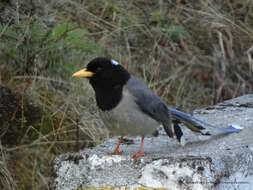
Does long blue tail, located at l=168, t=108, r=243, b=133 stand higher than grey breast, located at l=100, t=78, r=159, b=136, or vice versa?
grey breast, located at l=100, t=78, r=159, b=136

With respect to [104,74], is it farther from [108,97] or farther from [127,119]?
A: [127,119]

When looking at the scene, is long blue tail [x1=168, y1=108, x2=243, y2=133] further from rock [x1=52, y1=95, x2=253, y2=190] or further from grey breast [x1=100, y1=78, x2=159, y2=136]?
grey breast [x1=100, y1=78, x2=159, y2=136]

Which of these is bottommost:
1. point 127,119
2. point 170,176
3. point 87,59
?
point 170,176

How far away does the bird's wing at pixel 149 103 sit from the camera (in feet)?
9.93

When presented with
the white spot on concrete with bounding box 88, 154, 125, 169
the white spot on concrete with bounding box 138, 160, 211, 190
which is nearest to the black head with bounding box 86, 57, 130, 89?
the white spot on concrete with bounding box 88, 154, 125, 169

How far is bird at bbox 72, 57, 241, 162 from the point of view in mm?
2953

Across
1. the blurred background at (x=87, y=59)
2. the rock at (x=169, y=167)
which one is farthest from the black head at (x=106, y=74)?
the blurred background at (x=87, y=59)

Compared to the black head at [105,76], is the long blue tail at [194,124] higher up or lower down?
lower down

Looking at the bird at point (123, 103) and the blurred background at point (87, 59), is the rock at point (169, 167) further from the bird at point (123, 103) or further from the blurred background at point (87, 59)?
the blurred background at point (87, 59)

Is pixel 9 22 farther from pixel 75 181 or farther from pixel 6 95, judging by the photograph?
pixel 75 181

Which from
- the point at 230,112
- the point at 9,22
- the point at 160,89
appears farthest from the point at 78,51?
the point at 230,112

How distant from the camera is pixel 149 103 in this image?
304 cm

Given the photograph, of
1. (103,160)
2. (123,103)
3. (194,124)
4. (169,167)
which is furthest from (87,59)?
(169,167)

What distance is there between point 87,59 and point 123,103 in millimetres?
1781
